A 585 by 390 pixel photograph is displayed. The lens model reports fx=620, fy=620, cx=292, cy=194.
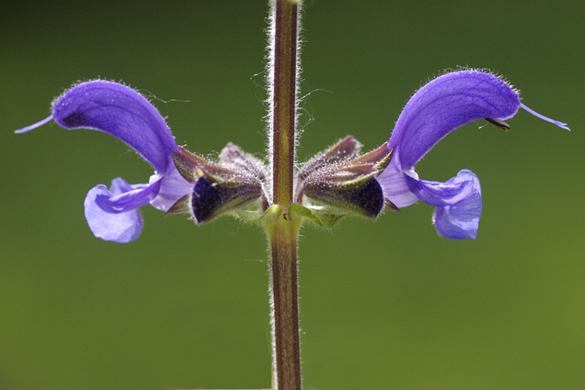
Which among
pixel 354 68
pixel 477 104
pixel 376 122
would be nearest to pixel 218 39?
pixel 354 68

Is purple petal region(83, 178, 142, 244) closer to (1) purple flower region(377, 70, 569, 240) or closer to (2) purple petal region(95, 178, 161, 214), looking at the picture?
(2) purple petal region(95, 178, 161, 214)

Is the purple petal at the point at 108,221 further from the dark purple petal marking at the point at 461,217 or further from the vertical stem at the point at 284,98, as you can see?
the dark purple petal marking at the point at 461,217

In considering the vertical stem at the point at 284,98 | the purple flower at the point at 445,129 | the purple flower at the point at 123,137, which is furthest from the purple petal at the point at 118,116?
the purple flower at the point at 445,129

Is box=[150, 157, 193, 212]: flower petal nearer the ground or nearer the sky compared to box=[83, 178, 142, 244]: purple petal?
nearer the sky

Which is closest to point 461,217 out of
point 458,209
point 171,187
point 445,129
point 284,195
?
point 458,209

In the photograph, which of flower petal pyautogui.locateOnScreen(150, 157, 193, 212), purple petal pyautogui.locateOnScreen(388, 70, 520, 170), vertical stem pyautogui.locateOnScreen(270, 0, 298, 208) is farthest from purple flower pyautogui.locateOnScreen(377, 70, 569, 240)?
flower petal pyautogui.locateOnScreen(150, 157, 193, 212)

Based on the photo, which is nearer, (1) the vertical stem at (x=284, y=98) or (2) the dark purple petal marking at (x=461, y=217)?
(1) the vertical stem at (x=284, y=98)
